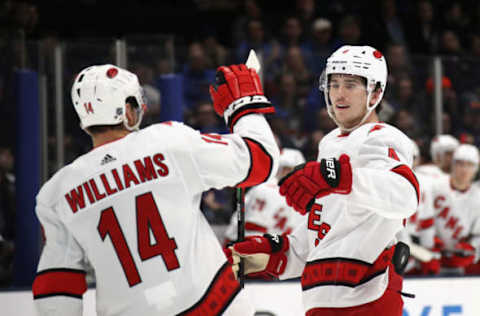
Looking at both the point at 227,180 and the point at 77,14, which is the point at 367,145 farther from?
the point at 77,14

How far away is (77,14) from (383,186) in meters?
5.91

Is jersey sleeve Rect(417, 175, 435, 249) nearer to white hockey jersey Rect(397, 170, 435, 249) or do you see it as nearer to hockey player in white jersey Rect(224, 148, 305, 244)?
white hockey jersey Rect(397, 170, 435, 249)

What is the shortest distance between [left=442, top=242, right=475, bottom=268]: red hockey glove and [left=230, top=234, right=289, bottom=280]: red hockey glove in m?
4.15

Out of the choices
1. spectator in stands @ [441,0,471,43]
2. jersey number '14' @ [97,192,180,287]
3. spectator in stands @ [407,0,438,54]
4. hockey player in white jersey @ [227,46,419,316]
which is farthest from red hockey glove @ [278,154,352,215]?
spectator in stands @ [441,0,471,43]

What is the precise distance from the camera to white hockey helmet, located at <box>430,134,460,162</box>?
665 centimetres

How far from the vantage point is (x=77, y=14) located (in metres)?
7.84

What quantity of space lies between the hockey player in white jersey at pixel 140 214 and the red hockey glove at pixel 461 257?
4.75 m

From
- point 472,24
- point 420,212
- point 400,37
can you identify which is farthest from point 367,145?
point 472,24

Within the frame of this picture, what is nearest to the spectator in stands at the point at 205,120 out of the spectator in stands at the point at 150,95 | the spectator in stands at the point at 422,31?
the spectator in stands at the point at 150,95

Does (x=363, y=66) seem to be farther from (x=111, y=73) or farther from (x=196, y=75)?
(x=196, y=75)

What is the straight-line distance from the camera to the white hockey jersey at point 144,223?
229 centimetres

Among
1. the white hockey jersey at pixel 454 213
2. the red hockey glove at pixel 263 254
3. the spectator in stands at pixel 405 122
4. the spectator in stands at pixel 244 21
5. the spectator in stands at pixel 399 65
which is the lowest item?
the white hockey jersey at pixel 454 213

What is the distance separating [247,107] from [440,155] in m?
4.72

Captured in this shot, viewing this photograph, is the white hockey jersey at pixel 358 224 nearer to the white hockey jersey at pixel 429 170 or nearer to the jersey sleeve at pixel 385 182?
the jersey sleeve at pixel 385 182
